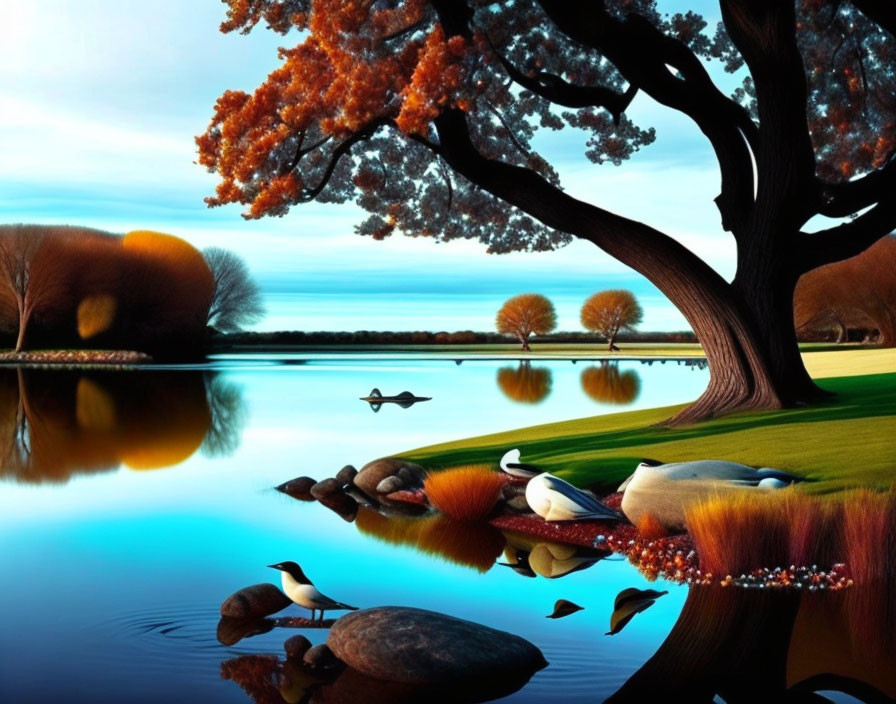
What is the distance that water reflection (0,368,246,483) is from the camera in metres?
18.3

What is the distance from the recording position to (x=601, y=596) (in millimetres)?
7961

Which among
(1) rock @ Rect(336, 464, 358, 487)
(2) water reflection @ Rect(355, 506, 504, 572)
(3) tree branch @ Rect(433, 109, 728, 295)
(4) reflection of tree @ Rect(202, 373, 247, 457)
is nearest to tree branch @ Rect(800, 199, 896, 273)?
(3) tree branch @ Rect(433, 109, 728, 295)

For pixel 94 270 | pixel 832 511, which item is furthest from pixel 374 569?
pixel 94 270

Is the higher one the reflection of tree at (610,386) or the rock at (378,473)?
the reflection of tree at (610,386)

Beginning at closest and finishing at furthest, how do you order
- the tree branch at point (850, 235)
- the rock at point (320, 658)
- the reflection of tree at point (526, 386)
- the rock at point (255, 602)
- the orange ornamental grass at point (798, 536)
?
the rock at point (320, 658), the rock at point (255, 602), the orange ornamental grass at point (798, 536), the tree branch at point (850, 235), the reflection of tree at point (526, 386)

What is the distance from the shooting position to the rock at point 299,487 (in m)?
14.4

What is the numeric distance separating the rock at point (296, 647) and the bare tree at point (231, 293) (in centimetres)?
7444

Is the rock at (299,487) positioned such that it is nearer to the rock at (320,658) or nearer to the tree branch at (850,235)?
the rock at (320,658)

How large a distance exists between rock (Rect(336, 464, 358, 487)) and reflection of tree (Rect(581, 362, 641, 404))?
16550mm

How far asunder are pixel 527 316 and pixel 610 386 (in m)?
41.0

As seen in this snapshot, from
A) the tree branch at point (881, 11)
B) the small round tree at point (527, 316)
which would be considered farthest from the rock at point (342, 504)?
the small round tree at point (527, 316)

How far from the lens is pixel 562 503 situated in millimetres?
10672

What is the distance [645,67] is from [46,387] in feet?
105

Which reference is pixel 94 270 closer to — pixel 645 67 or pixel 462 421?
pixel 462 421
